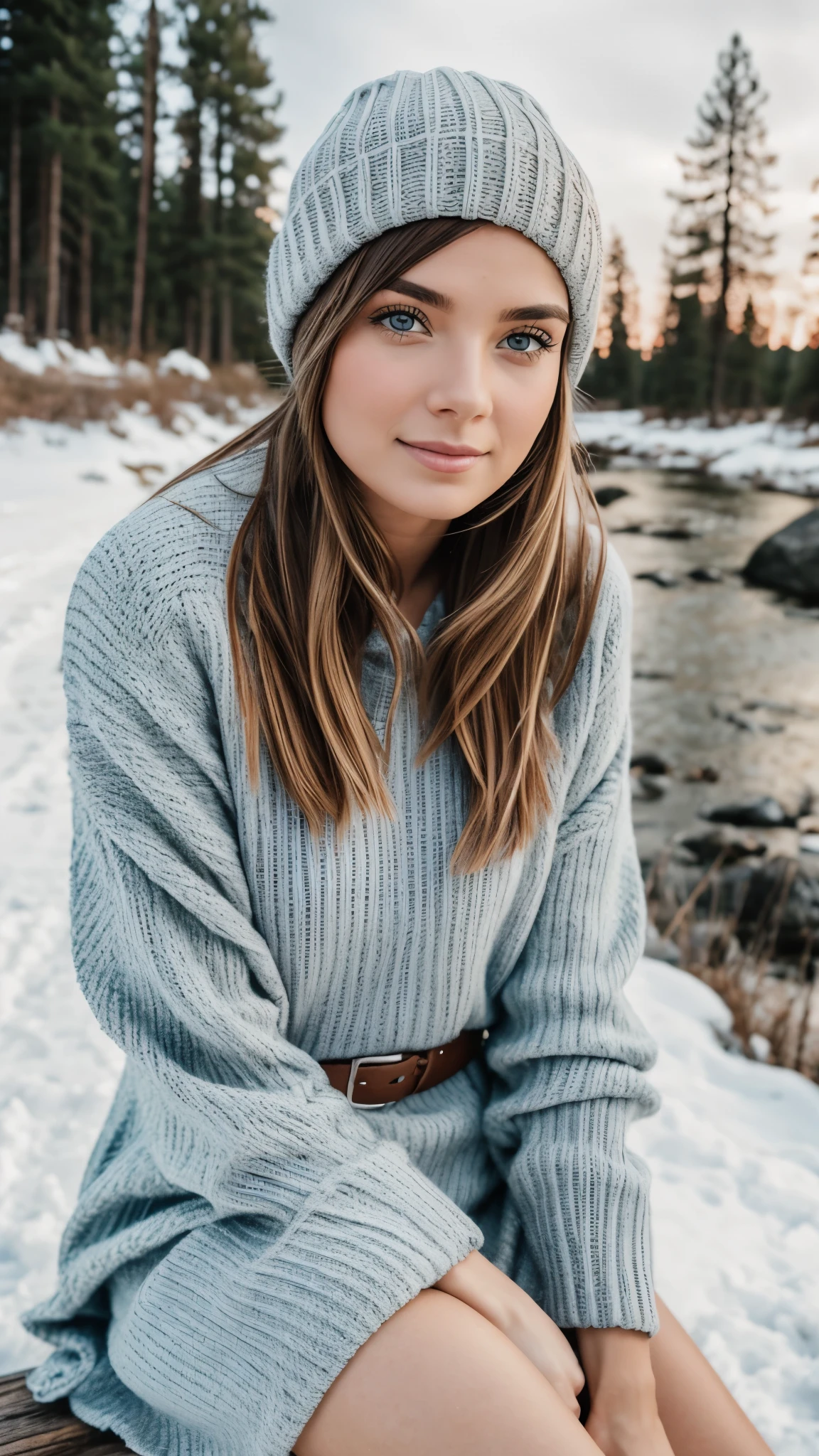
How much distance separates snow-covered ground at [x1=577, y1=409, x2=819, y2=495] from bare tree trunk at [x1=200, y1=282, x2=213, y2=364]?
9232 millimetres

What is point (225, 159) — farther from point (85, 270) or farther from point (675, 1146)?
point (675, 1146)

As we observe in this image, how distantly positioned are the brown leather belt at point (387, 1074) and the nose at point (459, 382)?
32.0 inches

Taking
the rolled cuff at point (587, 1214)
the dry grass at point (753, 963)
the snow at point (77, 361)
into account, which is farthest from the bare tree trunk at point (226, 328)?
the rolled cuff at point (587, 1214)

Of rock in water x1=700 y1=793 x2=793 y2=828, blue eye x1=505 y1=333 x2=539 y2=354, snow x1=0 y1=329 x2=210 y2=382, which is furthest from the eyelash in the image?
snow x1=0 y1=329 x2=210 y2=382

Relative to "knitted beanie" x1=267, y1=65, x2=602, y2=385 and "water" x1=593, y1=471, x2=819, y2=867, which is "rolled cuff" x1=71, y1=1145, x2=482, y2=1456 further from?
"water" x1=593, y1=471, x2=819, y2=867

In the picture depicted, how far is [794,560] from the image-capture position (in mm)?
9922

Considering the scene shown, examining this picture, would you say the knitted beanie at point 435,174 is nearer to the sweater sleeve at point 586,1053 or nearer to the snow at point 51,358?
the sweater sleeve at point 586,1053

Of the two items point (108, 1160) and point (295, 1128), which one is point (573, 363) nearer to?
point (295, 1128)

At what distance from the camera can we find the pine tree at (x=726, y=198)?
2148 cm

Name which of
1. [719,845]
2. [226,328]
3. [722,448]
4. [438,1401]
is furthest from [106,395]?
[438,1401]

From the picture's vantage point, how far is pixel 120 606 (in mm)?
1150

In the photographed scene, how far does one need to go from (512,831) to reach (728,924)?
284cm

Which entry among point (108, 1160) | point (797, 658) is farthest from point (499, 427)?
point (797, 658)

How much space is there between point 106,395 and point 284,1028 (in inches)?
526
